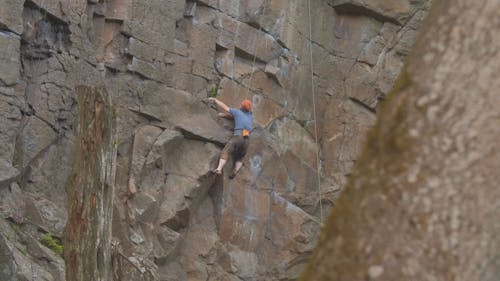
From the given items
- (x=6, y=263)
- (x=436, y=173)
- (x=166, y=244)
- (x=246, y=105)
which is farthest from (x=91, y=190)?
(x=246, y=105)

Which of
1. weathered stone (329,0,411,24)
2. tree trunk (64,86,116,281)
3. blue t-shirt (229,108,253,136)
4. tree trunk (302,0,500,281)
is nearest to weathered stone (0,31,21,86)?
blue t-shirt (229,108,253,136)

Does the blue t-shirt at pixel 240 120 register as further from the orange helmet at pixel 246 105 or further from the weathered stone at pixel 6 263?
the weathered stone at pixel 6 263

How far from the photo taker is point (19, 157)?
444 inches

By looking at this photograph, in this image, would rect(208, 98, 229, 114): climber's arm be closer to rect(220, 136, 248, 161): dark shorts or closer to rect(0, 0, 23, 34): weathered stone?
rect(220, 136, 248, 161): dark shorts

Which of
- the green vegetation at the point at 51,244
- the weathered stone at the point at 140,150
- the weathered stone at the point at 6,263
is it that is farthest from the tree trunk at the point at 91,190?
the weathered stone at the point at 140,150

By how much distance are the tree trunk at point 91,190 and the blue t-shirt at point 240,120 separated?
649 cm

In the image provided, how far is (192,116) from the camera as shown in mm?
13461

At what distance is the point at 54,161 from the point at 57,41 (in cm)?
174

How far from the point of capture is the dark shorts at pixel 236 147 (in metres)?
13.2

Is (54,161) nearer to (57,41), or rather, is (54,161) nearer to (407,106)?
(57,41)

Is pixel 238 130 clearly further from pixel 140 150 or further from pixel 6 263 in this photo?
pixel 6 263

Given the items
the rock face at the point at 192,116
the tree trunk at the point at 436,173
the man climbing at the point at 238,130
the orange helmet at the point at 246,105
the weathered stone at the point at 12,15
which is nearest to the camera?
the tree trunk at the point at 436,173

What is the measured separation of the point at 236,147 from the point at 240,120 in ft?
1.46

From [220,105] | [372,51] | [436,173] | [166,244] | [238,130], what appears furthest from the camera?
[372,51]
